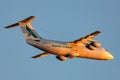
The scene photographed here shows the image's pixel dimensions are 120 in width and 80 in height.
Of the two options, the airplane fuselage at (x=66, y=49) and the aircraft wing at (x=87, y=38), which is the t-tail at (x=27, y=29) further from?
the aircraft wing at (x=87, y=38)

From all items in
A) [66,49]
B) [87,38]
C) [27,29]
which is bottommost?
[66,49]

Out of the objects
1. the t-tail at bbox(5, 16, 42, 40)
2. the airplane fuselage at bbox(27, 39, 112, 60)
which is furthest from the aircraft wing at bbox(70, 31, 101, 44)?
the t-tail at bbox(5, 16, 42, 40)

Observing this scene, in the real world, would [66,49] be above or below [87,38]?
below

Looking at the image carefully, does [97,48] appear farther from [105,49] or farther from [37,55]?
[37,55]

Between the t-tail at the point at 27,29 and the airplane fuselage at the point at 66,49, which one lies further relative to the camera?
the t-tail at the point at 27,29

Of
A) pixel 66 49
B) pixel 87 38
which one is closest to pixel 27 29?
pixel 66 49

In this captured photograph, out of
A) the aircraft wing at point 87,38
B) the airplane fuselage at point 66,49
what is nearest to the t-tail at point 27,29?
the airplane fuselage at point 66,49

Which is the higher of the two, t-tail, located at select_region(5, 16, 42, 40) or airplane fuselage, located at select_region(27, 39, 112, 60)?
t-tail, located at select_region(5, 16, 42, 40)

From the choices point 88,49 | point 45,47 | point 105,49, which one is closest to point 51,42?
point 45,47

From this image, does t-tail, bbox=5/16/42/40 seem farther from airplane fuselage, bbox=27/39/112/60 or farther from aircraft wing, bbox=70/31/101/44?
aircraft wing, bbox=70/31/101/44

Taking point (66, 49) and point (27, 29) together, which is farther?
point (66, 49)

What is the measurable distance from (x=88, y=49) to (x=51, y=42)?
5.07 meters

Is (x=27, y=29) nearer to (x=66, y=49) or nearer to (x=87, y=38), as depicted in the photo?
(x=66, y=49)

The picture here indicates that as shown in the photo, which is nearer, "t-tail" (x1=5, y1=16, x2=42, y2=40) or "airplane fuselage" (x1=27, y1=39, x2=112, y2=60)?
"airplane fuselage" (x1=27, y1=39, x2=112, y2=60)
